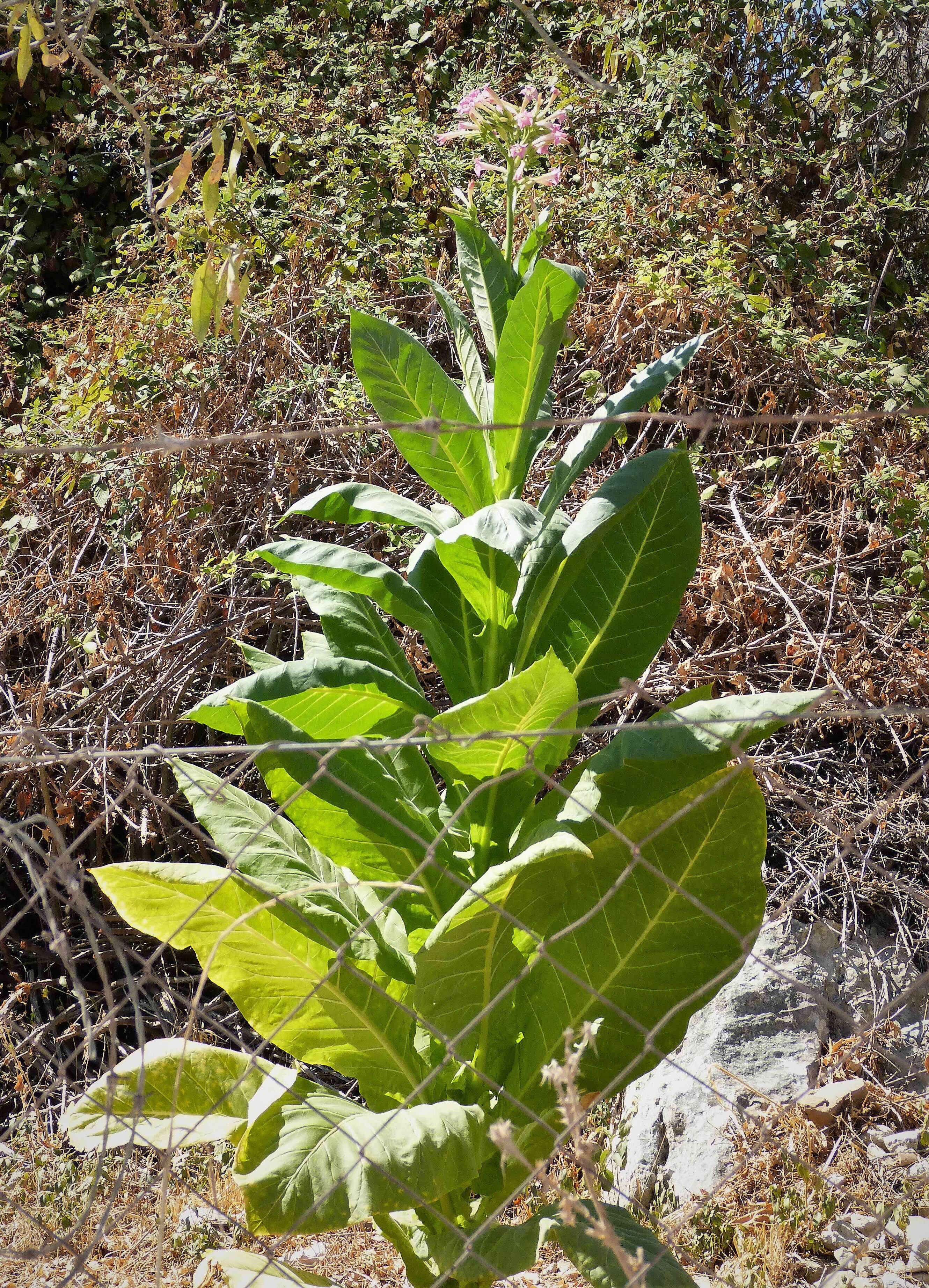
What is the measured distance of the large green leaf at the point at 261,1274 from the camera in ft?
5.39

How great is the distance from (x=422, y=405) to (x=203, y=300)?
18.5 inches

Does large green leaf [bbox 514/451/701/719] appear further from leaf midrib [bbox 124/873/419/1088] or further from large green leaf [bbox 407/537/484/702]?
leaf midrib [bbox 124/873/419/1088]

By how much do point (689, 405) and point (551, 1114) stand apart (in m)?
2.60

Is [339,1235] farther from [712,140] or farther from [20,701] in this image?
[712,140]

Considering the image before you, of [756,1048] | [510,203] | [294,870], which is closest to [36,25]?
[510,203]

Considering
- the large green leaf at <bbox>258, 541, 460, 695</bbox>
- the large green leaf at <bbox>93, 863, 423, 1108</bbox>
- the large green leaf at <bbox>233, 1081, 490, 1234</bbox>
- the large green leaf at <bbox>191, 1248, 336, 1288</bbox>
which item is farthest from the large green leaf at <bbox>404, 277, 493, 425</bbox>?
the large green leaf at <bbox>191, 1248, 336, 1288</bbox>

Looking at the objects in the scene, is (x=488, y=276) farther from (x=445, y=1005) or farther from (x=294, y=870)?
(x=445, y=1005)

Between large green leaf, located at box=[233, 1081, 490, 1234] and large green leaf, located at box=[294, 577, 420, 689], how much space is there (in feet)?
2.52

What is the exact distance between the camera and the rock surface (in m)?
2.50

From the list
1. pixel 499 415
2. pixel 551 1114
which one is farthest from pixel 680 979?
pixel 499 415

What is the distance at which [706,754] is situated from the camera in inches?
69.3

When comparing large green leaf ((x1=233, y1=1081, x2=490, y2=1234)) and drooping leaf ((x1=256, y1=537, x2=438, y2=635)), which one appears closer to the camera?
large green leaf ((x1=233, y1=1081, x2=490, y2=1234))

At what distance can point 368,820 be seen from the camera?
182 cm

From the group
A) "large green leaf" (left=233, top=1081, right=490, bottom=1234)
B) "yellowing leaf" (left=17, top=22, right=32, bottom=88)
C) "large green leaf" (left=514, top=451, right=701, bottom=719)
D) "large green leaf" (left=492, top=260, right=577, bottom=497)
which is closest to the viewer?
"large green leaf" (left=233, top=1081, right=490, bottom=1234)
